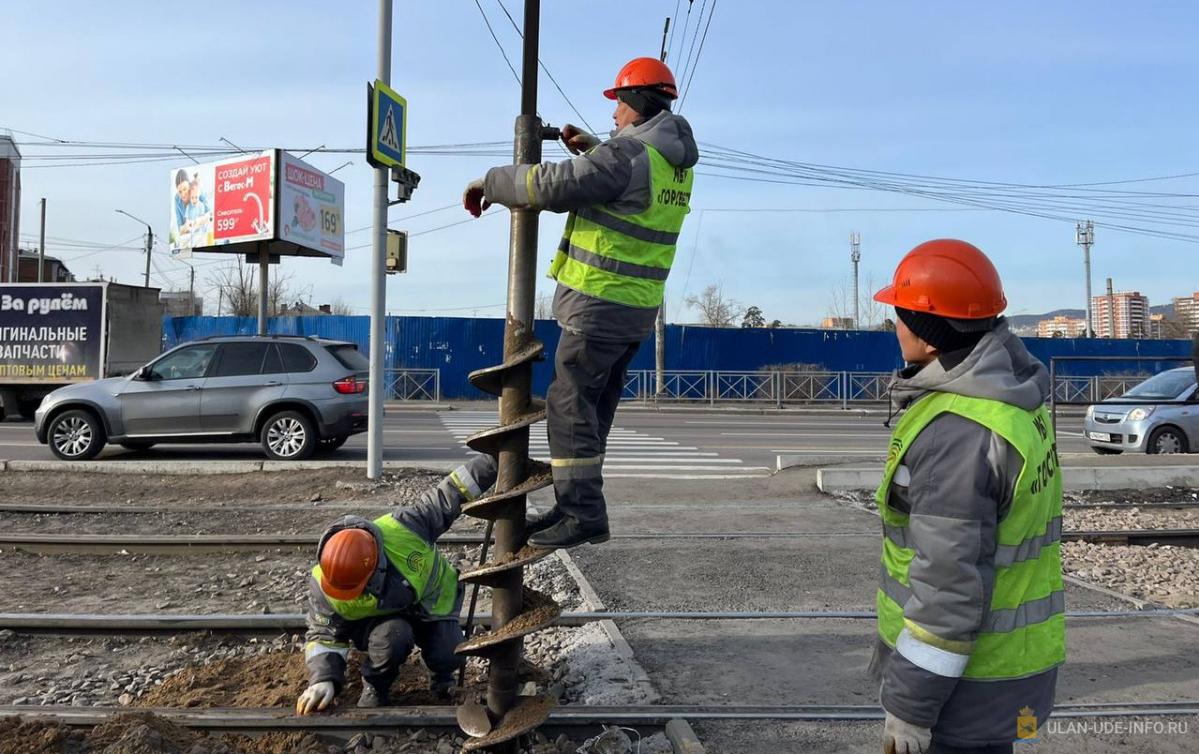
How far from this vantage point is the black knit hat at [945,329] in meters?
2.19

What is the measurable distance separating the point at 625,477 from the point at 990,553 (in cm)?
965

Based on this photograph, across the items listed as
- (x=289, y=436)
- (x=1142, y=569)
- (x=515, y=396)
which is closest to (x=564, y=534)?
(x=515, y=396)

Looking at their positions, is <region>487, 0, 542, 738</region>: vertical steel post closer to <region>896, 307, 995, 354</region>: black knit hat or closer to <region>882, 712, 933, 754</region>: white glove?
<region>896, 307, 995, 354</region>: black knit hat

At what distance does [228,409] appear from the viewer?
1243 cm

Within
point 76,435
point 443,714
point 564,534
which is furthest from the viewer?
point 76,435

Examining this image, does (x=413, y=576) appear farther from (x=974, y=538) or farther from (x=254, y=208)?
(x=254, y=208)

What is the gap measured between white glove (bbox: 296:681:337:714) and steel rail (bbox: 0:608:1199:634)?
1.30 metres

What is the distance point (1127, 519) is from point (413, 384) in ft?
78.5

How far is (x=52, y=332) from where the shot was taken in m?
18.7

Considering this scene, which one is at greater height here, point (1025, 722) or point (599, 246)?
point (599, 246)

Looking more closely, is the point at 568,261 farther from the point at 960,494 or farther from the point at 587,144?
the point at 960,494

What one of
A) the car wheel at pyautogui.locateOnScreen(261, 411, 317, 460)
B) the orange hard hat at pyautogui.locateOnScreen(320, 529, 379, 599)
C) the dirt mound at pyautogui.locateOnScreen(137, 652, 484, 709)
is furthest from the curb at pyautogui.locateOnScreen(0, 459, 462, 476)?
the orange hard hat at pyautogui.locateOnScreen(320, 529, 379, 599)

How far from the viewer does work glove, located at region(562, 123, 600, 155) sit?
3443 millimetres

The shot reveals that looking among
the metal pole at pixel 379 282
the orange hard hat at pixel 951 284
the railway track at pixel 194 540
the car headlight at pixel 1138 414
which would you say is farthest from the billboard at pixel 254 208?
the orange hard hat at pixel 951 284
